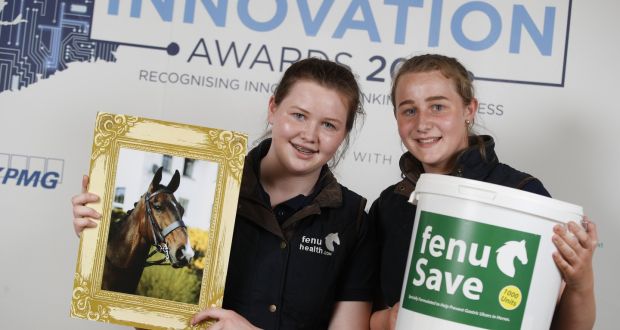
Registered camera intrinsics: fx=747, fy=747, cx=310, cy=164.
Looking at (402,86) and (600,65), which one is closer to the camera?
(402,86)

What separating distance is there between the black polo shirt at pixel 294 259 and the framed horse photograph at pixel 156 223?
0.17 meters

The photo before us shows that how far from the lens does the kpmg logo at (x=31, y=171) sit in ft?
9.61

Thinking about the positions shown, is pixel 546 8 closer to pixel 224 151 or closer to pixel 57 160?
pixel 224 151

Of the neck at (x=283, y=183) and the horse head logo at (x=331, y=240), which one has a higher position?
the neck at (x=283, y=183)

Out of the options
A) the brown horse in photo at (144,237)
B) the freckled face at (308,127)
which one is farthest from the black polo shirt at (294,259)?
the brown horse in photo at (144,237)

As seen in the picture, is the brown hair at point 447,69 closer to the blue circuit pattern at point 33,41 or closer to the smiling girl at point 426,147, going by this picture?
the smiling girl at point 426,147

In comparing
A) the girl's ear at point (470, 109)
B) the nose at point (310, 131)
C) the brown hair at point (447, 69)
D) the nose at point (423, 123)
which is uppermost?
the brown hair at point (447, 69)

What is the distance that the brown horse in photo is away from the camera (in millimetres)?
1649

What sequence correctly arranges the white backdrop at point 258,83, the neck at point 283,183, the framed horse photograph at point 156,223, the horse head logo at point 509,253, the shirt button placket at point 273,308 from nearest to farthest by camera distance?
the horse head logo at point 509,253
the framed horse photograph at point 156,223
the shirt button placket at point 273,308
the neck at point 283,183
the white backdrop at point 258,83

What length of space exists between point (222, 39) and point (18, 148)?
3.02 feet

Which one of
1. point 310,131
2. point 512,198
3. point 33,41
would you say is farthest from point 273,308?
point 33,41

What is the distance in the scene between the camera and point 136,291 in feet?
5.41

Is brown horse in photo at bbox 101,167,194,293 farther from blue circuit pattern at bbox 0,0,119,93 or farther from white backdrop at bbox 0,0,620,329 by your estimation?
blue circuit pattern at bbox 0,0,119,93

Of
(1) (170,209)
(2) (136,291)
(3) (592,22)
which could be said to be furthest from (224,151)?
(3) (592,22)
